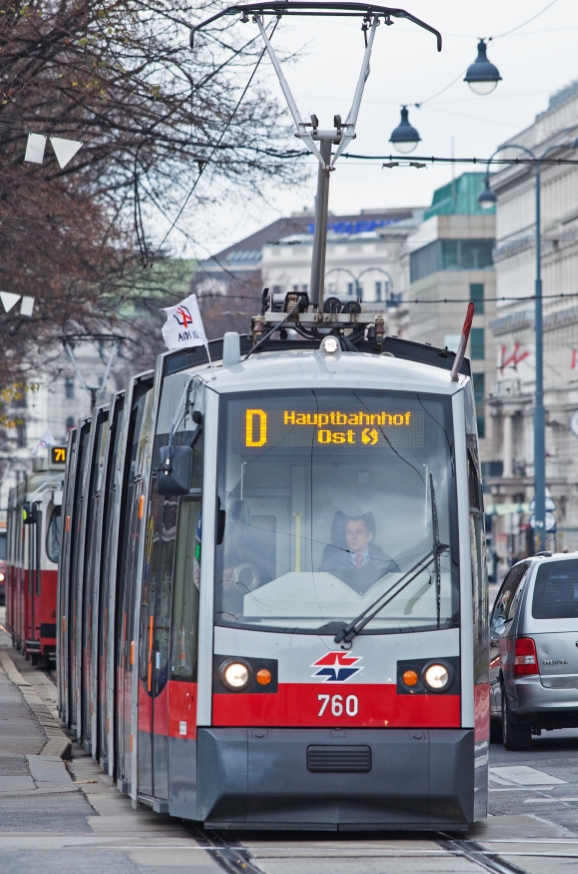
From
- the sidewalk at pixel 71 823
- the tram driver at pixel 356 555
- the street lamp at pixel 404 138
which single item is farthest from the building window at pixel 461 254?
the tram driver at pixel 356 555

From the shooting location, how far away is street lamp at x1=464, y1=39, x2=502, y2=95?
86.1 ft

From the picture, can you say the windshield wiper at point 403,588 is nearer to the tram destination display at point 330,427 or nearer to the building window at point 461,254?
the tram destination display at point 330,427

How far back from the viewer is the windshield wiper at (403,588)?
9742 mm

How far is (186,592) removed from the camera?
→ 10039 millimetres

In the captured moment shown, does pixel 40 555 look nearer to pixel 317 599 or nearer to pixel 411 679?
pixel 317 599

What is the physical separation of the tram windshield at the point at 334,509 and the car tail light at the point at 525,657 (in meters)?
6.15

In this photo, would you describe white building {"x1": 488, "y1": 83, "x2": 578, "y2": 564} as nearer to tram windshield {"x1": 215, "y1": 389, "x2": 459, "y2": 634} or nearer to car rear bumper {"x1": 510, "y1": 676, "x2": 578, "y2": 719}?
car rear bumper {"x1": 510, "y1": 676, "x2": 578, "y2": 719}

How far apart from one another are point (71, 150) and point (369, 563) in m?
8.52

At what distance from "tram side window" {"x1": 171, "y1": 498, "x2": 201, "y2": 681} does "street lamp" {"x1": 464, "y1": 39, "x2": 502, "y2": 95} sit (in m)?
17.2

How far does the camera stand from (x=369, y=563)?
9.88 meters

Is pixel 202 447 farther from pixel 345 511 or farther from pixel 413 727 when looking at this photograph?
pixel 413 727

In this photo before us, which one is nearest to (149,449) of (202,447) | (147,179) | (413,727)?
(202,447)

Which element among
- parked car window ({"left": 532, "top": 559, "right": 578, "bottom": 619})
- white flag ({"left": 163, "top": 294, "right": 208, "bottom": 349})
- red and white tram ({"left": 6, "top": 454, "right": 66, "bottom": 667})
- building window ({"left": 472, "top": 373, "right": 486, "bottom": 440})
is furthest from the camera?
building window ({"left": 472, "top": 373, "right": 486, "bottom": 440})

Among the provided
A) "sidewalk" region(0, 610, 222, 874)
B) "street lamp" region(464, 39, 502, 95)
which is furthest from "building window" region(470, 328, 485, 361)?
"sidewalk" region(0, 610, 222, 874)
